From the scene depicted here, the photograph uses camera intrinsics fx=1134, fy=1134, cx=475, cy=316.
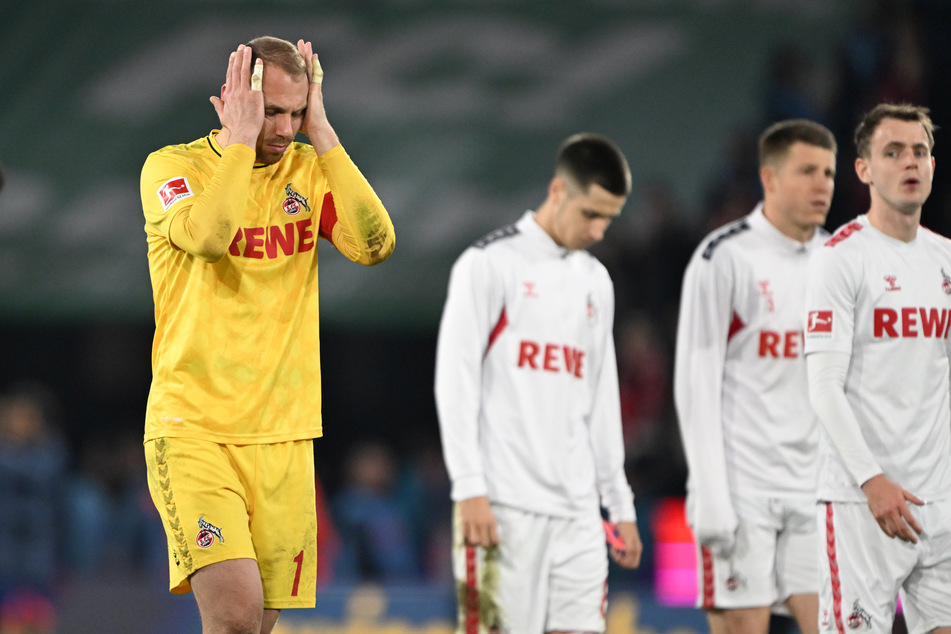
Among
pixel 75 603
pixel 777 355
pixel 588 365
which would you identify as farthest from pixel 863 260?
pixel 75 603

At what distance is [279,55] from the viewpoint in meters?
3.75

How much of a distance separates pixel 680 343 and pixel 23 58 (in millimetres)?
10225

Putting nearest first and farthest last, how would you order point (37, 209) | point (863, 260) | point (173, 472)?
point (173, 472) < point (863, 260) < point (37, 209)

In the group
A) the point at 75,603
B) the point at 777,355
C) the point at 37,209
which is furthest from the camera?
the point at 37,209

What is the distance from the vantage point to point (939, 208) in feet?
34.1

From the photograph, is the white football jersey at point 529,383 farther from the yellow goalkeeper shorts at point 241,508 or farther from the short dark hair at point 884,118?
the short dark hair at point 884,118

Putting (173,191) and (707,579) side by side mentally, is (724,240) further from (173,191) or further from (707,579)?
(173,191)

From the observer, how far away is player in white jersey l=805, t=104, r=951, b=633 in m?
4.30

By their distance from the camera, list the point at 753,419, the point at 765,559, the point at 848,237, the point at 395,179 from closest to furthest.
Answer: the point at 848,237 → the point at 765,559 → the point at 753,419 → the point at 395,179

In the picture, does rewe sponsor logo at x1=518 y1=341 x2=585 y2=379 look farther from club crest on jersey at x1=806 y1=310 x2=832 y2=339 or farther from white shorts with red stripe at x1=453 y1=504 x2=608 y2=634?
club crest on jersey at x1=806 y1=310 x2=832 y2=339

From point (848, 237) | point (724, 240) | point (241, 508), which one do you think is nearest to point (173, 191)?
point (241, 508)

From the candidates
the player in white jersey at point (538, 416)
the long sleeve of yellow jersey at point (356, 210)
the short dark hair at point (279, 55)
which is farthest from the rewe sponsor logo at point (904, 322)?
the short dark hair at point (279, 55)

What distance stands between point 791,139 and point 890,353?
156 cm

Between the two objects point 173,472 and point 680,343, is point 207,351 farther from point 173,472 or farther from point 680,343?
point 680,343
